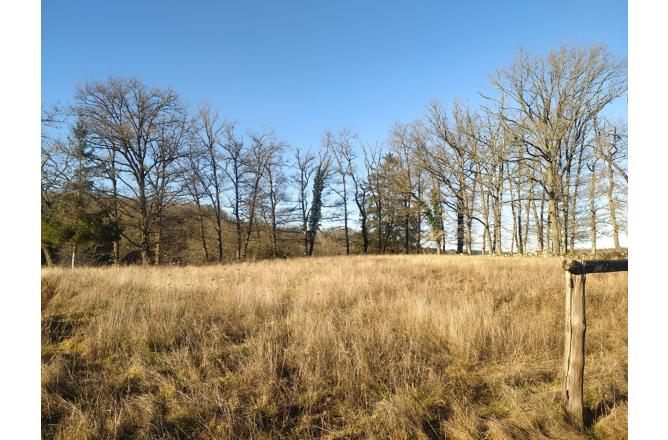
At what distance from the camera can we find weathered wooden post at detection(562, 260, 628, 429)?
9.02ft

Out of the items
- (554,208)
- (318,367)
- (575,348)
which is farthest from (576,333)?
(554,208)

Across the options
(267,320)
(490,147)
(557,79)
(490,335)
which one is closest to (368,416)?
(490,335)

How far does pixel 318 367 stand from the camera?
358cm

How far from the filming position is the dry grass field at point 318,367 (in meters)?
2.70

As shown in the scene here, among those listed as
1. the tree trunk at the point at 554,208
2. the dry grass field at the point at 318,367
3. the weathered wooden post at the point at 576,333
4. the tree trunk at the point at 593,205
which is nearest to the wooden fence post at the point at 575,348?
the weathered wooden post at the point at 576,333

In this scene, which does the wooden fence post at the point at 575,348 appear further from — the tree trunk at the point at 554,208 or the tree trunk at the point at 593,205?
the tree trunk at the point at 593,205

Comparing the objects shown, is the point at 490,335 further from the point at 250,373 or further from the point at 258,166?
the point at 258,166

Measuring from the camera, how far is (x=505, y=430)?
2582mm

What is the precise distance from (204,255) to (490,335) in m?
26.8

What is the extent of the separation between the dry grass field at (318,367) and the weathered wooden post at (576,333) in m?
0.17

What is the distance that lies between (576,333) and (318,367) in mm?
2615

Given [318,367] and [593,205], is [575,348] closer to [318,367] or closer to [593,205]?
[318,367]

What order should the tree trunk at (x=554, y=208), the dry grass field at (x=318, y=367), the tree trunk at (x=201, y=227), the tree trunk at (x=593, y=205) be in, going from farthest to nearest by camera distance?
the tree trunk at (x=201, y=227) → the tree trunk at (x=593, y=205) → the tree trunk at (x=554, y=208) → the dry grass field at (x=318, y=367)

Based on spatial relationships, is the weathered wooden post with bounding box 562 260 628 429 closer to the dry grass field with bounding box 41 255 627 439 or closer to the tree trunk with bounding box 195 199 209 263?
the dry grass field with bounding box 41 255 627 439
